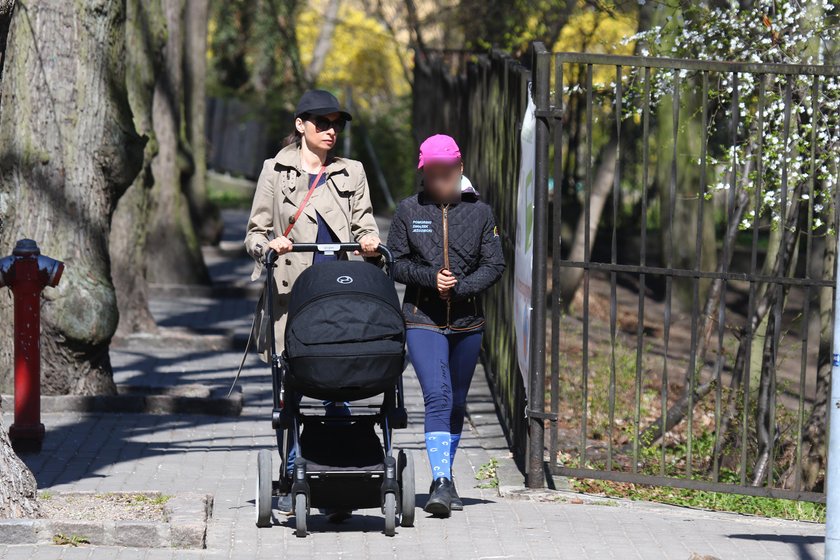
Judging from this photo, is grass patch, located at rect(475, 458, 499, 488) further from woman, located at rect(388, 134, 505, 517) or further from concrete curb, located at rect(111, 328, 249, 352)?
concrete curb, located at rect(111, 328, 249, 352)

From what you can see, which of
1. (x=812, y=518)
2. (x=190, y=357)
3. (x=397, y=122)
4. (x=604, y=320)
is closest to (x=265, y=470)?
(x=812, y=518)

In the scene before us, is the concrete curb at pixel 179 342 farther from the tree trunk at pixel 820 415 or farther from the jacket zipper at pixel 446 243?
the jacket zipper at pixel 446 243

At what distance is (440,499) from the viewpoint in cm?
666

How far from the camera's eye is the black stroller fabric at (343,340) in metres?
5.92

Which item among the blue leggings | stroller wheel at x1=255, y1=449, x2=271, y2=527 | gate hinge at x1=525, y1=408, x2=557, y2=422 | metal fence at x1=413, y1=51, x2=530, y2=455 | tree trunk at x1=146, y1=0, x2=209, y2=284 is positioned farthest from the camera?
tree trunk at x1=146, y1=0, x2=209, y2=284

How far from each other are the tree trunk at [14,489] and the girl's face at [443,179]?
7.36 ft

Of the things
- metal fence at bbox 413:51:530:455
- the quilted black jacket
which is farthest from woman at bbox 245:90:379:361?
metal fence at bbox 413:51:530:455

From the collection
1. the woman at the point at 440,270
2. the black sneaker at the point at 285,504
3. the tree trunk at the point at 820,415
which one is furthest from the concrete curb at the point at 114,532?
the tree trunk at the point at 820,415

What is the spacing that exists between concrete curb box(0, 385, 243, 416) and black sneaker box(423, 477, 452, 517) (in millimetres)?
3352

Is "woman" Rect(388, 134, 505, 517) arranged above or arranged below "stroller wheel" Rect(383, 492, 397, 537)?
above

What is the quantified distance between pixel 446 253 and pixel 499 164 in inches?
133

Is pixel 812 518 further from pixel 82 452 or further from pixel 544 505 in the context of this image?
pixel 82 452

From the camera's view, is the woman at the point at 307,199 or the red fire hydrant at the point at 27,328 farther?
the red fire hydrant at the point at 27,328

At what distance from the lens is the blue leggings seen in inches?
265
